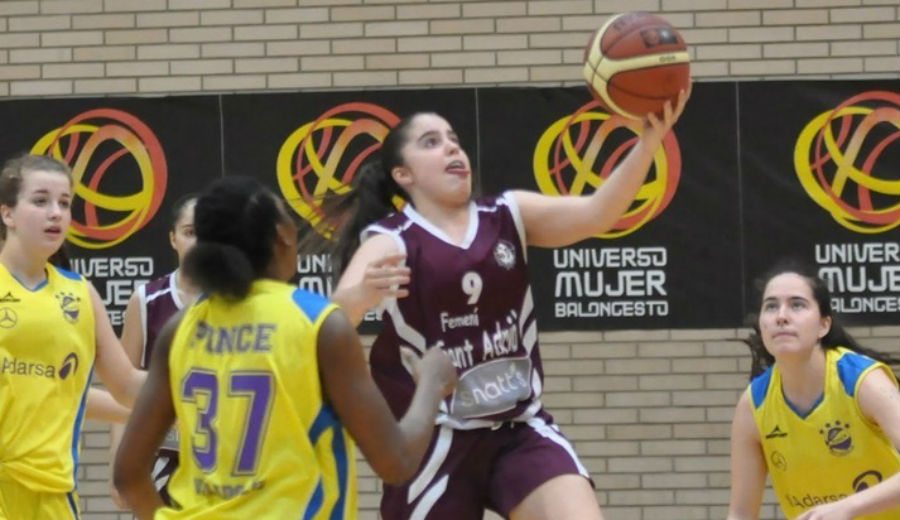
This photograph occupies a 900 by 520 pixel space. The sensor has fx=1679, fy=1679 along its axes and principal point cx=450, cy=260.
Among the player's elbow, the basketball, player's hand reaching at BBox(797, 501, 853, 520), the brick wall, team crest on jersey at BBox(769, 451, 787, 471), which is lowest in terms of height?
player's hand reaching at BBox(797, 501, 853, 520)

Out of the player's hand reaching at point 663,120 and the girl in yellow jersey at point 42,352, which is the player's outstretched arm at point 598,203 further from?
the girl in yellow jersey at point 42,352

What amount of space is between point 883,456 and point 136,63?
14.4ft

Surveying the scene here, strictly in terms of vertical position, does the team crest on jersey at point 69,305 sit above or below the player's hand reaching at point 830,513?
above

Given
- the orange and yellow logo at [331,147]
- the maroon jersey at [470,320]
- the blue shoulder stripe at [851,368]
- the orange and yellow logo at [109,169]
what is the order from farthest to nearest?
1. the orange and yellow logo at [109,169]
2. the orange and yellow logo at [331,147]
3. the blue shoulder stripe at [851,368]
4. the maroon jersey at [470,320]

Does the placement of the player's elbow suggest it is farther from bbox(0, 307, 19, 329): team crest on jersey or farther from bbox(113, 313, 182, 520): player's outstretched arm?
bbox(0, 307, 19, 329): team crest on jersey

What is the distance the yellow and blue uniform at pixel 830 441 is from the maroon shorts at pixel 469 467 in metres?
0.96

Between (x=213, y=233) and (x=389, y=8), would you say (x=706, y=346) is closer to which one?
(x=389, y=8)

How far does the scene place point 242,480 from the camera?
338cm

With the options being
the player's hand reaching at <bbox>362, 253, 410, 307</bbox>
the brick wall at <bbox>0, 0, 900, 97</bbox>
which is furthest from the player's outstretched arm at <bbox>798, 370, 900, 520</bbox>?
the brick wall at <bbox>0, 0, 900, 97</bbox>

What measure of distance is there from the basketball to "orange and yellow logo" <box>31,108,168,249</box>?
153 inches

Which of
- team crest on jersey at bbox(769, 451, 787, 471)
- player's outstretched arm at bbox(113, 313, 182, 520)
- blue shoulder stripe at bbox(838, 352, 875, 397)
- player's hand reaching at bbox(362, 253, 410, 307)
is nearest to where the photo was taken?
player's outstretched arm at bbox(113, 313, 182, 520)

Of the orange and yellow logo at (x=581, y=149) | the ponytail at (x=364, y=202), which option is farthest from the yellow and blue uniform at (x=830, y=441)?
the orange and yellow logo at (x=581, y=149)

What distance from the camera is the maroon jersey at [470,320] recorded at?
479 cm

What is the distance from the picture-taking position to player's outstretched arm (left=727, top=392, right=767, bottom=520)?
18.1 ft
